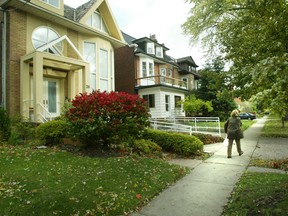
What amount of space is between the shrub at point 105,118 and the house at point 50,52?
3.73 m

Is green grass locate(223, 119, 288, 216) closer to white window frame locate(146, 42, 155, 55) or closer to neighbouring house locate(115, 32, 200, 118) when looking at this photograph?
neighbouring house locate(115, 32, 200, 118)

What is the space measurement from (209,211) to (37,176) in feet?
11.5

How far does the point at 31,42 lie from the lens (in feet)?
39.5

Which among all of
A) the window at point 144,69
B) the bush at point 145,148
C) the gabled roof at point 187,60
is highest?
the gabled roof at point 187,60

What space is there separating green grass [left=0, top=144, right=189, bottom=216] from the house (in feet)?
16.3

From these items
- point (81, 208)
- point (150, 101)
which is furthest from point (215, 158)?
point (150, 101)

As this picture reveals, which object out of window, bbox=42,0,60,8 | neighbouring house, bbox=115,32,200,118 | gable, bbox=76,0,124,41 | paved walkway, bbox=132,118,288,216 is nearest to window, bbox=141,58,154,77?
neighbouring house, bbox=115,32,200,118

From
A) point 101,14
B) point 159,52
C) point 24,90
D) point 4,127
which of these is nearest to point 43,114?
point 24,90

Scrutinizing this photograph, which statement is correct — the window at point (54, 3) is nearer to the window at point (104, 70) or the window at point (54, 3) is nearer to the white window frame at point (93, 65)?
the white window frame at point (93, 65)

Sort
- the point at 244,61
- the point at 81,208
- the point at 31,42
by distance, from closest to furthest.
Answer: the point at 81,208, the point at 244,61, the point at 31,42

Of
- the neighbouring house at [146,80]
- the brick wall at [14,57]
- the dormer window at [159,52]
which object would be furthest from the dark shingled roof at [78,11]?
the dormer window at [159,52]

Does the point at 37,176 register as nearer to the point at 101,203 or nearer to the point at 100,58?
the point at 101,203

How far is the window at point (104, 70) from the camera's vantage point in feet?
52.8

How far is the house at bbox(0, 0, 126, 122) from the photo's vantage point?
11.1 meters
